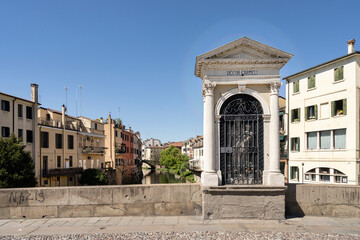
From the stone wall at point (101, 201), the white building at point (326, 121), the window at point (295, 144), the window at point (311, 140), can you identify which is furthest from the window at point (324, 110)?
the stone wall at point (101, 201)

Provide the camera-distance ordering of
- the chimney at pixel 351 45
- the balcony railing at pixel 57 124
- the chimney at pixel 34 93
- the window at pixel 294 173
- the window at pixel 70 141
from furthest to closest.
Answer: the window at pixel 70 141
the balcony railing at pixel 57 124
the chimney at pixel 34 93
the window at pixel 294 173
the chimney at pixel 351 45

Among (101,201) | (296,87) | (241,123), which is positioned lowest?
(101,201)

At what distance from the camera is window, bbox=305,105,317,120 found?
24998mm

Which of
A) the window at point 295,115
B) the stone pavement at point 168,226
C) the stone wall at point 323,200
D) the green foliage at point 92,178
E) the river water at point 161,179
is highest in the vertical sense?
the window at point 295,115

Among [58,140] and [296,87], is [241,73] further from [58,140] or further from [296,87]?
[58,140]

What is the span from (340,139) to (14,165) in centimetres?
2329

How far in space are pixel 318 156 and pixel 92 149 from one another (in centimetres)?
2926

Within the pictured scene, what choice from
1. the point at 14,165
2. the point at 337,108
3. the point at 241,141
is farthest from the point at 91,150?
the point at 241,141

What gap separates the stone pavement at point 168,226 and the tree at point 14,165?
20.2 feet

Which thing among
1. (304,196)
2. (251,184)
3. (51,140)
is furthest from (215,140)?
(51,140)

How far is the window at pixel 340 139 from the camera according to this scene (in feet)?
72.8

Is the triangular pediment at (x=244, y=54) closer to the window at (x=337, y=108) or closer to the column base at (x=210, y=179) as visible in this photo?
the column base at (x=210, y=179)

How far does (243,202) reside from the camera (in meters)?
8.13

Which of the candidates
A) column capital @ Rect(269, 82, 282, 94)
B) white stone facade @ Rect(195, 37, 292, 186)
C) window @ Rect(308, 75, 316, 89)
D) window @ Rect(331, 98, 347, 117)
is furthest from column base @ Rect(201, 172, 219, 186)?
window @ Rect(308, 75, 316, 89)
